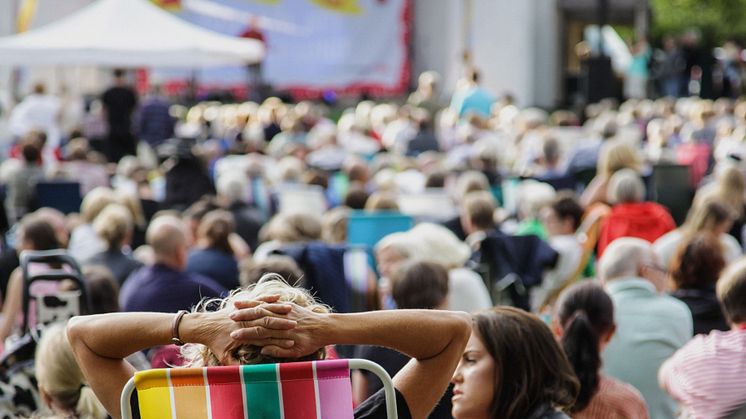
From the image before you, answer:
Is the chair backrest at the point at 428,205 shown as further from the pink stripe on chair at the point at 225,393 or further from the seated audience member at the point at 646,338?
the pink stripe on chair at the point at 225,393

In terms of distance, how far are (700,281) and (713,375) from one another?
7.79 ft

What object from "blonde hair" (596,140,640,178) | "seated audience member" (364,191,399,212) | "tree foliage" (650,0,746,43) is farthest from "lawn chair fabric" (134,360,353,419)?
"tree foliage" (650,0,746,43)

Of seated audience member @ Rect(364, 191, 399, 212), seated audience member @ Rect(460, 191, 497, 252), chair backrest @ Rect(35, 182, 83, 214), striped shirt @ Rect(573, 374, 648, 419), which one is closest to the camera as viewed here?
striped shirt @ Rect(573, 374, 648, 419)

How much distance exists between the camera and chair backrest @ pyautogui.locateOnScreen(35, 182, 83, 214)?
13727 mm

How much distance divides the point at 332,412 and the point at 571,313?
8.32ft

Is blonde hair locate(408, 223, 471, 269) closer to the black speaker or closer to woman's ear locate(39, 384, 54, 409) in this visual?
woman's ear locate(39, 384, 54, 409)

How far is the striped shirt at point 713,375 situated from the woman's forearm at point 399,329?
192 cm

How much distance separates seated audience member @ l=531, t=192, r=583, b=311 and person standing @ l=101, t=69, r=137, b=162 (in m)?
11.2

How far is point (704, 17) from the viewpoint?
2260 inches

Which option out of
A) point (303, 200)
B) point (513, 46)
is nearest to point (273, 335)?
point (303, 200)

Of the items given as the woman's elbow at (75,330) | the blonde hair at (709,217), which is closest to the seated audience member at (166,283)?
the blonde hair at (709,217)

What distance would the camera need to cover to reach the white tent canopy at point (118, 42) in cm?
1341

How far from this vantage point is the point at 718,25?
56.5 metres

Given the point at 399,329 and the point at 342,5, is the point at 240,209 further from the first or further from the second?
the point at 342,5
